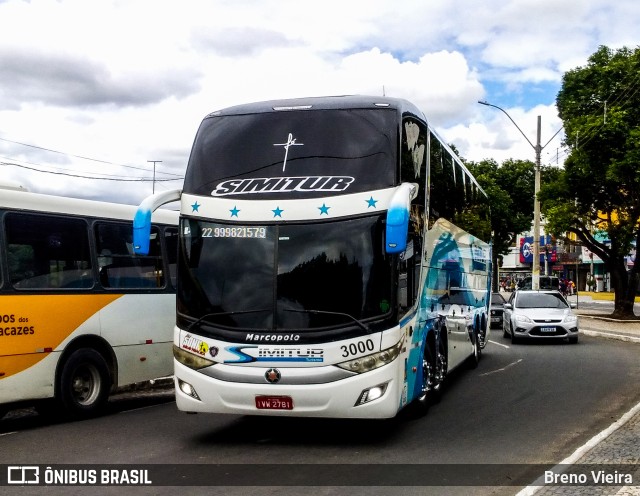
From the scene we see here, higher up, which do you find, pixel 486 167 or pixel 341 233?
pixel 486 167

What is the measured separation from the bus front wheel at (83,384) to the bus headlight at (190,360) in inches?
93.6

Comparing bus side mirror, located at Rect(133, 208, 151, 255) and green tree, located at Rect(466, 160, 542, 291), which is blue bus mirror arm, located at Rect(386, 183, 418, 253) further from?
green tree, located at Rect(466, 160, 542, 291)

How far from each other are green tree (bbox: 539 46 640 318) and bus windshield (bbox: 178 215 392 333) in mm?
22240

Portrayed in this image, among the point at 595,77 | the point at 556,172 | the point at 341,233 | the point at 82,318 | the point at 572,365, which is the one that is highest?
the point at 595,77

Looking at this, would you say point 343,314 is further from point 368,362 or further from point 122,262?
point 122,262

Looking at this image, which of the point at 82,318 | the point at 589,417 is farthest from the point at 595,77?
the point at 82,318

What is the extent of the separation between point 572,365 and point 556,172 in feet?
60.4

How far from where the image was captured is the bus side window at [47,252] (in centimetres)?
985

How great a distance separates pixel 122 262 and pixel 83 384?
1.78 metres

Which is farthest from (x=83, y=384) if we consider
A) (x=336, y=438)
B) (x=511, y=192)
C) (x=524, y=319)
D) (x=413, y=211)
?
(x=511, y=192)

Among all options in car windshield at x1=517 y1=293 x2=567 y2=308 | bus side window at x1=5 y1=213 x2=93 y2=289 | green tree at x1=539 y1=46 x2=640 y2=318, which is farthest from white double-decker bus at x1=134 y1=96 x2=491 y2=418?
green tree at x1=539 y1=46 x2=640 y2=318

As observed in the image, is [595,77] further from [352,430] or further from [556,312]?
[352,430]

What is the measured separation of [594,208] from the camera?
3222cm

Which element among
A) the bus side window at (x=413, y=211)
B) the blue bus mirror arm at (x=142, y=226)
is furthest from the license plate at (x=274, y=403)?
the blue bus mirror arm at (x=142, y=226)
